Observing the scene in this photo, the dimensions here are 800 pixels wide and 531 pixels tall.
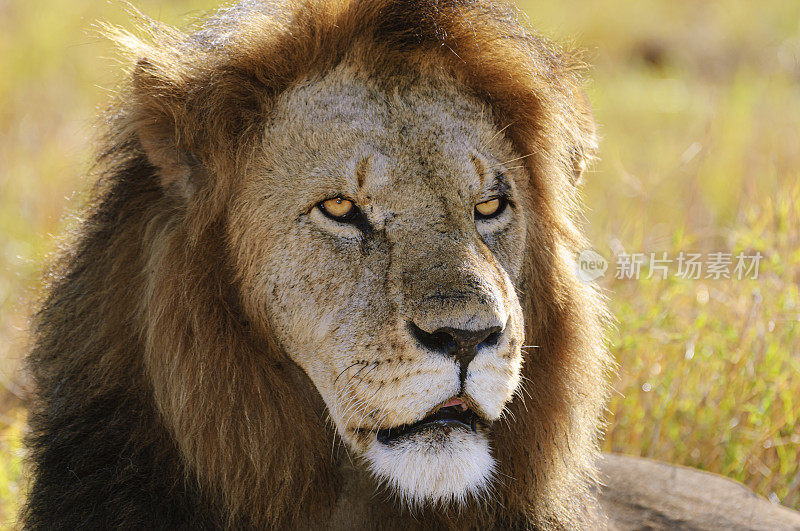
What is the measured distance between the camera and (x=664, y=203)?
8266mm

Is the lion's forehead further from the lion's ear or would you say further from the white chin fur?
the white chin fur

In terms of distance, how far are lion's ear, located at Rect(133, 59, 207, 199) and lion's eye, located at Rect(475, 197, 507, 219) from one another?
809 mm

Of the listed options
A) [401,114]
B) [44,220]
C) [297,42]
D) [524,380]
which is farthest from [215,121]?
[44,220]

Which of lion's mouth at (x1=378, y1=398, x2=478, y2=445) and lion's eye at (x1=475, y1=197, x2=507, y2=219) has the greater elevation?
lion's eye at (x1=475, y1=197, x2=507, y2=219)

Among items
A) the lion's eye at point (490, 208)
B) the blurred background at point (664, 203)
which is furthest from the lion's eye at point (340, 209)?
the blurred background at point (664, 203)

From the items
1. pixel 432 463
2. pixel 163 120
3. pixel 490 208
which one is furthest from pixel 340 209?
pixel 432 463

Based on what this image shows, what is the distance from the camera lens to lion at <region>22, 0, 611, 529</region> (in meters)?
2.50

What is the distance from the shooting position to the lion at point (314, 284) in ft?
8.20

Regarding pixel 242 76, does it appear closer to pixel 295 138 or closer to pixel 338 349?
pixel 295 138

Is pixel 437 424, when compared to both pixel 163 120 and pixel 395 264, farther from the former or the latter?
pixel 163 120

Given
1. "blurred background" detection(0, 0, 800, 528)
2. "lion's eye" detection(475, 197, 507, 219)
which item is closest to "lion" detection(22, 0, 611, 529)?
"lion's eye" detection(475, 197, 507, 219)

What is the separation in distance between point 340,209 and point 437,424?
25.5 inches

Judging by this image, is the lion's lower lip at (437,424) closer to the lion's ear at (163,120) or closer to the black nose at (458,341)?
the black nose at (458,341)

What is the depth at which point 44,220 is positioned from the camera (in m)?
7.80
